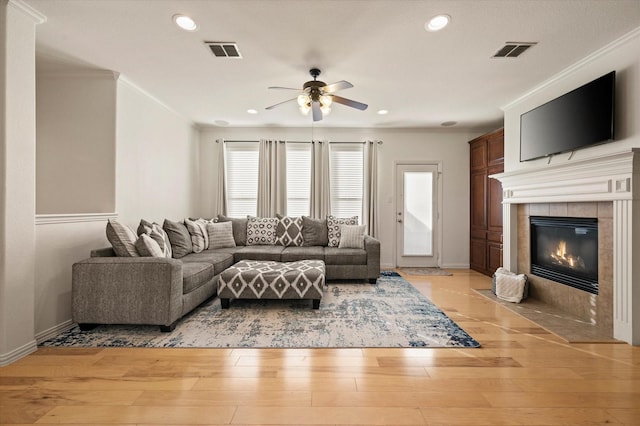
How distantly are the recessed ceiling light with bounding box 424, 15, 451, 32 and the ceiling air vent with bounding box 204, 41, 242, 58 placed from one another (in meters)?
1.69

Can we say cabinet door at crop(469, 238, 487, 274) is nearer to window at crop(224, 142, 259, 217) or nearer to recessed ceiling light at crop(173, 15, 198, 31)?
window at crop(224, 142, 259, 217)

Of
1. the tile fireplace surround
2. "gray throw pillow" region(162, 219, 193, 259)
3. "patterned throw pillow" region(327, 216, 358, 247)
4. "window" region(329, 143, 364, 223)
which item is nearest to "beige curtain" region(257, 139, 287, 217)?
"window" region(329, 143, 364, 223)

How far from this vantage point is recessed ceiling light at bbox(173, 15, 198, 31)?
7.89 feet

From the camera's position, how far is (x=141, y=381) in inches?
75.6

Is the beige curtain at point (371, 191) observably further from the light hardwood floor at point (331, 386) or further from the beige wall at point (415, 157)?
the light hardwood floor at point (331, 386)

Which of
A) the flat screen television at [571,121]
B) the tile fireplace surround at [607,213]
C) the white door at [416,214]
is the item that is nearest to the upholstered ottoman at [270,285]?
the tile fireplace surround at [607,213]

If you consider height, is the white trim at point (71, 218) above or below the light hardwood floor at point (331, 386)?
above

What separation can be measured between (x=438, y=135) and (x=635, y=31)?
3.32 meters

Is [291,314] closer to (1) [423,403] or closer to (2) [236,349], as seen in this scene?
(2) [236,349]

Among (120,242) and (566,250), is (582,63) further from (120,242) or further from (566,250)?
(120,242)

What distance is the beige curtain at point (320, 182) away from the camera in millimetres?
5762

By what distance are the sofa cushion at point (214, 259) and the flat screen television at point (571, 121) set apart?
13.3ft

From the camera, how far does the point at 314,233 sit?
5.07 meters

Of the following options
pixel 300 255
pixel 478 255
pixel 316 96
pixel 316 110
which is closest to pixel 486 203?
pixel 478 255
